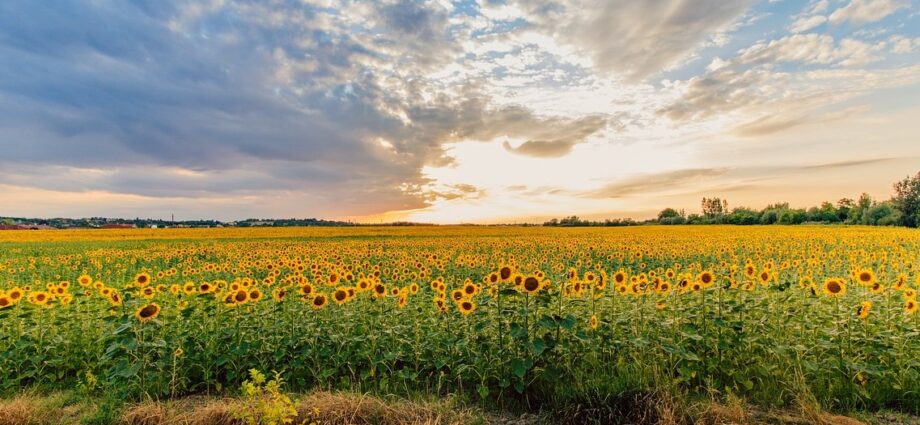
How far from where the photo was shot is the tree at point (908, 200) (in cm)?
6931

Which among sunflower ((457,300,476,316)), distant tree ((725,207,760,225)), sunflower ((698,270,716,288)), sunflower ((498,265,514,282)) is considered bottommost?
sunflower ((457,300,476,316))

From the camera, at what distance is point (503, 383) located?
4.88 m

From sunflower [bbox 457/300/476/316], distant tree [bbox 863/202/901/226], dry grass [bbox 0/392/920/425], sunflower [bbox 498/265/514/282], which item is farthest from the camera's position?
distant tree [bbox 863/202/901/226]

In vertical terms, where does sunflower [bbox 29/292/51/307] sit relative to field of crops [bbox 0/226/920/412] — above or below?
above

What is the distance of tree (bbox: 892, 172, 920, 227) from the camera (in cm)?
6931

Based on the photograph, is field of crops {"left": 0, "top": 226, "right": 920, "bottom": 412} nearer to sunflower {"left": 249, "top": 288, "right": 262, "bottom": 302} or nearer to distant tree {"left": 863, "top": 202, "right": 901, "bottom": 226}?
sunflower {"left": 249, "top": 288, "right": 262, "bottom": 302}

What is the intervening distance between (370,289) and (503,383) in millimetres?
2797

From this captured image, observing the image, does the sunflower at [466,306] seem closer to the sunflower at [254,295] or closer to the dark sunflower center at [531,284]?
the dark sunflower center at [531,284]

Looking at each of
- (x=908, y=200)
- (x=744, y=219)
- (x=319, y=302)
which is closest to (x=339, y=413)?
(x=319, y=302)

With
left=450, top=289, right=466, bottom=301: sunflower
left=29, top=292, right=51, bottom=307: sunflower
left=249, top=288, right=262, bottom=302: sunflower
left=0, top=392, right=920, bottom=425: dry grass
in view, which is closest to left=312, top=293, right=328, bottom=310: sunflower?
left=249, top=288, right=262, bottom=302: sunflower

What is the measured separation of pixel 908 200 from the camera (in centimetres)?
8375

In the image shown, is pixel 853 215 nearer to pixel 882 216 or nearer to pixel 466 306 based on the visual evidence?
pixel 882 216

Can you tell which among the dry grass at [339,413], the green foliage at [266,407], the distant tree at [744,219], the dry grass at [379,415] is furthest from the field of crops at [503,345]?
the distant tree at [744,219]

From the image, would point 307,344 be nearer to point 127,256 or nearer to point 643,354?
point 643,354
